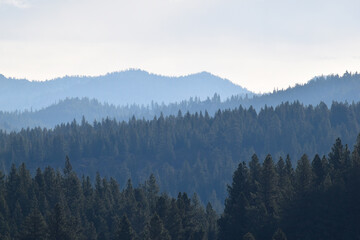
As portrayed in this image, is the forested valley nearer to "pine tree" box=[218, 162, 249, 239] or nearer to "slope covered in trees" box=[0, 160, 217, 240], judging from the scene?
"pine tree" box=[218, 162, 249, 239]

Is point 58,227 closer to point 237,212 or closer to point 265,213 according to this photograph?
point 237,212

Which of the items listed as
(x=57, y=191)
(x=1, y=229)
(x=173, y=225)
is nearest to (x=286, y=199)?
(x=173, y=225)

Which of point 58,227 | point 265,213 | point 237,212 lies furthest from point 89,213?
point 265,213

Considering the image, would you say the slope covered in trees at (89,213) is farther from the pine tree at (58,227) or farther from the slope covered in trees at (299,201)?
the slope covered in trees at (299,201)

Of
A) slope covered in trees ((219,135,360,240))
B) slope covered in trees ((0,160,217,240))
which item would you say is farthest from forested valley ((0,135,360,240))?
slope covered in trees ((0,160,217,240))

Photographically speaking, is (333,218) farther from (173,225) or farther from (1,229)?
(1,229)

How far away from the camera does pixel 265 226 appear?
84375mm

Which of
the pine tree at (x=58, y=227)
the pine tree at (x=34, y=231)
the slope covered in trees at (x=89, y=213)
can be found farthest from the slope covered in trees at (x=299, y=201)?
the pine tree at (x=34, y=231)

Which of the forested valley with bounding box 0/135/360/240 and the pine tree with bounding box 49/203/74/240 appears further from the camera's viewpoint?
the pine tree with bounding box 49/203/74/240

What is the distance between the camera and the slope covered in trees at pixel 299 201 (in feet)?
258

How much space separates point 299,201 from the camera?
83.2 m

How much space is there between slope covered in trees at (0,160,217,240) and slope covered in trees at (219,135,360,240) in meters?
6.59

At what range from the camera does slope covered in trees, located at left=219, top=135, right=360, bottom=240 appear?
258 ft

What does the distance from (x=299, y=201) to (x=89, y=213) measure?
45.0 m
